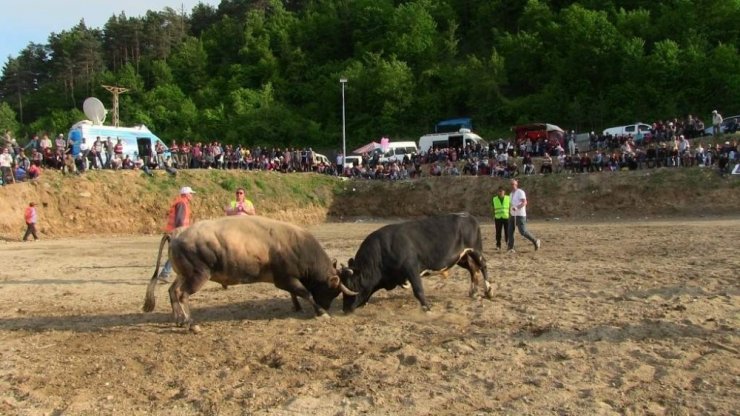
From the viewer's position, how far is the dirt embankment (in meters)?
29.8

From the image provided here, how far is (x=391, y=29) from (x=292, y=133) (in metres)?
22.8

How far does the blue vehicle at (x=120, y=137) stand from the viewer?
35906 mm

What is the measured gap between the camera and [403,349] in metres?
8.63

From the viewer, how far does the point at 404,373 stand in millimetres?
7777

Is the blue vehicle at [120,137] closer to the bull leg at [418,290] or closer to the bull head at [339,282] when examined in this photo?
the bull head at [339,282]

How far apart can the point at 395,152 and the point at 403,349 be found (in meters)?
41.7

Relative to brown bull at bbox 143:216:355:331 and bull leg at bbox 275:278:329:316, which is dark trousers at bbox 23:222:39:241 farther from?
bull leg at bbox 275:278:329:316

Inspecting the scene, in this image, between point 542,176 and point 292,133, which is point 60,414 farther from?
point 292,133

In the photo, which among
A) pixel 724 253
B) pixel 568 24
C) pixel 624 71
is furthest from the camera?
pixel 568 24

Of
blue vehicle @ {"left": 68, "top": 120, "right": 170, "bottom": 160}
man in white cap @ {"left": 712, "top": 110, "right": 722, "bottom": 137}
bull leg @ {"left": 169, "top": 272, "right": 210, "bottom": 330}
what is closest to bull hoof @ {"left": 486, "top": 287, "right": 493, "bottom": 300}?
bull leg @ {"left": 169, "top": 272, "right": 210, "bottom": 330}

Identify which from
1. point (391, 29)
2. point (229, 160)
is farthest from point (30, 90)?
point (229, 160)

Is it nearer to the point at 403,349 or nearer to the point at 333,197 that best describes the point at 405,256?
the point at 403,349

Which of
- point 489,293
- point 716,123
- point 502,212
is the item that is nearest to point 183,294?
point 489,293

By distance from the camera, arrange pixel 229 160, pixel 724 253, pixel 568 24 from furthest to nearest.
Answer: pixel 568 24 → pixel 229 160 → pixel 724 253
